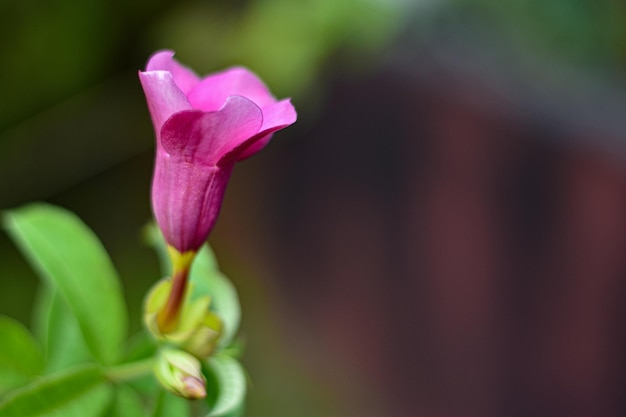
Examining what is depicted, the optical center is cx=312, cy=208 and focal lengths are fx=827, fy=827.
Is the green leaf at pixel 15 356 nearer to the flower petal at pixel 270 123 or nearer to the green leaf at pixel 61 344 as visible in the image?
the green leaf at pixel 61 344

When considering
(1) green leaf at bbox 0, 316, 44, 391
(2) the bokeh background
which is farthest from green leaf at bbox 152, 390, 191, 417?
(2) the bokeh background

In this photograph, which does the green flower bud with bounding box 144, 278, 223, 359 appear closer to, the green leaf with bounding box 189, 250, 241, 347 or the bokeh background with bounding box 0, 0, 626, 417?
the green leaf with bounding box 189, 250, 241, 347

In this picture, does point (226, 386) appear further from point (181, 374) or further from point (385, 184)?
point (385, 184)

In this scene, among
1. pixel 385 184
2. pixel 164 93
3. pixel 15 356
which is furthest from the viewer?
pixel 385 184

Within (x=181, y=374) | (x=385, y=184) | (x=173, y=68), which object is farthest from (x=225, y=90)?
(x=385, y=184)

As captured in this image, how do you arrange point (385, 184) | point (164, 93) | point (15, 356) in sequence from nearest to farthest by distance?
point (164, 93)
point (15, 356)
point (385, 184)

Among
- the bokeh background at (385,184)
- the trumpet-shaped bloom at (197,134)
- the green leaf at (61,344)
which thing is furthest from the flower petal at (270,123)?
the bokeh background at (385,184)

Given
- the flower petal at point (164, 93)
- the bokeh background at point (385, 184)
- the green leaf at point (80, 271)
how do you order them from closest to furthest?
the flower petal at point (164, 93) → the green leaf at point (80, 271) → the bokeh background at point (385, 184)
